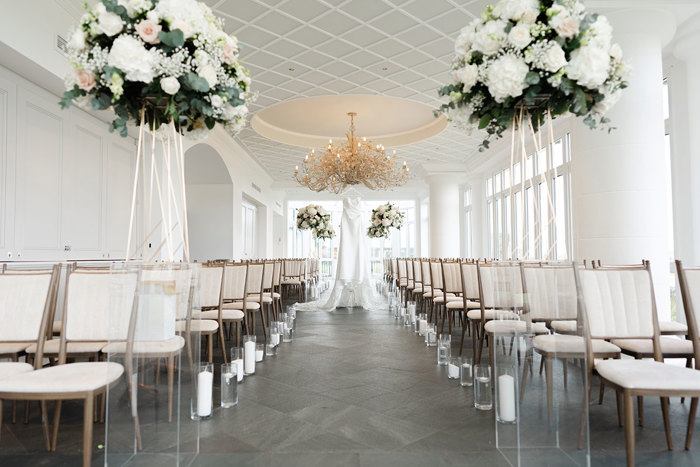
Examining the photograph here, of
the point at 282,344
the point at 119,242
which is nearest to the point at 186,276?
the point at 282,344

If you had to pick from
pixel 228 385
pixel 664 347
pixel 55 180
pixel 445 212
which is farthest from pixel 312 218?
pixel 664 347

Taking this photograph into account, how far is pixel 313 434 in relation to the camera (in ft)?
7.89

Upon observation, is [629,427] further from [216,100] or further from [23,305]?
[23,305]

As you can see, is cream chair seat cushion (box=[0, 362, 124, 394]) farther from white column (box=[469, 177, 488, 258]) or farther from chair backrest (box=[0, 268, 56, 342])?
white column (box=[469, 177, 488, 258])

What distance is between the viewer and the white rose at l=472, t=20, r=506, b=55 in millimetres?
1996

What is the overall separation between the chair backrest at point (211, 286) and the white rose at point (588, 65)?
10.5 feet

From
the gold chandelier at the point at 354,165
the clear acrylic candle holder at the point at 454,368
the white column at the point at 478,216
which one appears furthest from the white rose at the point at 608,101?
the white column at the point at 478,216

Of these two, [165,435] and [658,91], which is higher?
[658,91]

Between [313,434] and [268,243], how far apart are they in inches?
573

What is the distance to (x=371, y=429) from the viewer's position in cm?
247

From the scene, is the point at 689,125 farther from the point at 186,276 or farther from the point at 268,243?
the point at 268,243

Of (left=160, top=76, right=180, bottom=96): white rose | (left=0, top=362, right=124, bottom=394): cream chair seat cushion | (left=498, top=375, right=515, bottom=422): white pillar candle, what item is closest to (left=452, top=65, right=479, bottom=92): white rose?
(left=160, top=76, right=180, bottom=96): white rose

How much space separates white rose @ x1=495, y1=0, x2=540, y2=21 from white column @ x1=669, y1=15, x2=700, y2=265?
4.62 meters

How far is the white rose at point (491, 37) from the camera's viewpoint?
1996 millimetres
